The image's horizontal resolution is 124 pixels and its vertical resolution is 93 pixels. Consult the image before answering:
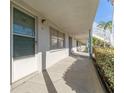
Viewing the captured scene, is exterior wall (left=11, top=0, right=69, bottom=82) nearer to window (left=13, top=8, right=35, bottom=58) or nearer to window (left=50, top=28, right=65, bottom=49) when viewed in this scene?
window (left=13, top=8, right=35, bottom=58)

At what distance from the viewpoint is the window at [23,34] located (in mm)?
4289

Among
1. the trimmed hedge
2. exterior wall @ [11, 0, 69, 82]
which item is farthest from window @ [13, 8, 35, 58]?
the trimmed hedge

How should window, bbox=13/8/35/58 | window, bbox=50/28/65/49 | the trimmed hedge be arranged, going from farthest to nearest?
window, bbox=50/28/65/49
window, bbox=13/8/35/58
the trimmed hedge

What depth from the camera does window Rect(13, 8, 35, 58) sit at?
4289 millimetres

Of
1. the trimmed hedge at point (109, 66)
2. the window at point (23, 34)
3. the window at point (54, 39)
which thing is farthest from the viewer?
the window at point (54, 39)

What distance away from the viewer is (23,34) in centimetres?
478

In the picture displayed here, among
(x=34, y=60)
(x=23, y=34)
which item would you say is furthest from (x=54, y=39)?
(x=23, y=34)

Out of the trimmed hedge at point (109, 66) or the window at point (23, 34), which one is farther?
the window at point (23, 34)

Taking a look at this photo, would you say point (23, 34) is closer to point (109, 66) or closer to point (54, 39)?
point (109, 66)

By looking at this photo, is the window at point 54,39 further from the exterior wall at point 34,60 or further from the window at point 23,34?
the window at point 23,34

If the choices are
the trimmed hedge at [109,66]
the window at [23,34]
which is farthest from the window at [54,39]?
the trimmed hedge at [109,66]
